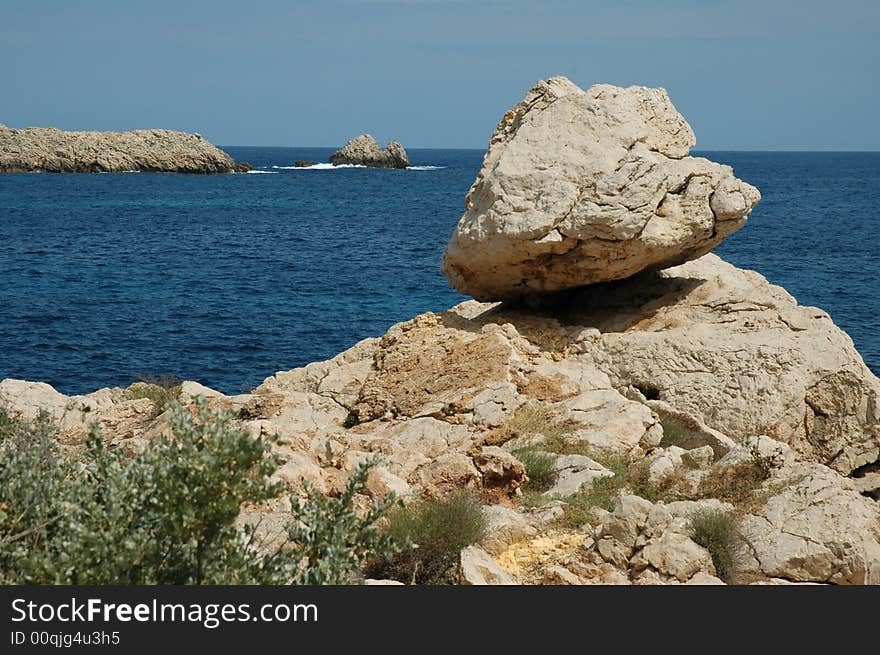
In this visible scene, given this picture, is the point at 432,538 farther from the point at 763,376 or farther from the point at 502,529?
the point at 763,376

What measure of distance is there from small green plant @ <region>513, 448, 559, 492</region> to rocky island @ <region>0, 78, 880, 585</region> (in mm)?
30

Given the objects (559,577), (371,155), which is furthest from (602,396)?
(371,155)

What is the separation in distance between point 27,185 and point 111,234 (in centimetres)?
5028

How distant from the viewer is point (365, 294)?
44.7 m

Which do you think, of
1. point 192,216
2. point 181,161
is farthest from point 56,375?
point 181,161

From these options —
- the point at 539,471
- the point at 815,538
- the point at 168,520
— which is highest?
the point at 168,520

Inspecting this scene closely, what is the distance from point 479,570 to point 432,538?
0.76 meters

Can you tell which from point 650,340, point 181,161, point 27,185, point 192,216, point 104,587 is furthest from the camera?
point 181,161

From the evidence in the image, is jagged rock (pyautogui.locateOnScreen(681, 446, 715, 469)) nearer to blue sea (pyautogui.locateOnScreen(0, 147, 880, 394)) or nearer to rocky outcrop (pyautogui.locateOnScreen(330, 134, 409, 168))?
blue sea (pyautogui.locateOnScreen(0, 147, 880, 394))

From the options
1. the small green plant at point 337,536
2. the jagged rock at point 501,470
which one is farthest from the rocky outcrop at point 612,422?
the small green plant at point 337,536

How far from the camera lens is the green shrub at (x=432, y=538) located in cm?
961

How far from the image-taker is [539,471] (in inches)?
516

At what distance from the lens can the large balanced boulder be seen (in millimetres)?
16750

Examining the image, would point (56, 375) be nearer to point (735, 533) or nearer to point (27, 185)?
point (735, 533)
